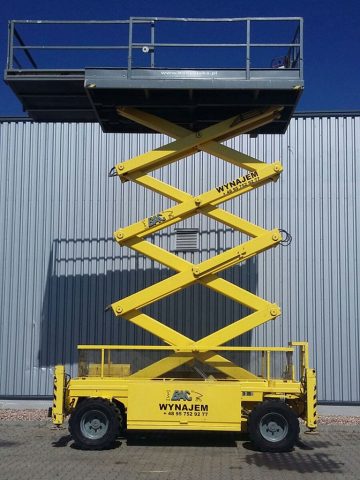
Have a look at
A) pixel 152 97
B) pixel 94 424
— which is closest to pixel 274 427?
pixel 94 424

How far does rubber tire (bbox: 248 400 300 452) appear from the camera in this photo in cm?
1123

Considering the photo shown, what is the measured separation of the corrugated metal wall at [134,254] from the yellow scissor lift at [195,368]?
3029 mm

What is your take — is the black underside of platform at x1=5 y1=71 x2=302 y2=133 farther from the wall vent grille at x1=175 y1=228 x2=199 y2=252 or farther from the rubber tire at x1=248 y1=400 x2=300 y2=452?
the rubber tire at x1=248 y1=400 x2=300 y2=452

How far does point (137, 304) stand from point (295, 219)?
5.27m

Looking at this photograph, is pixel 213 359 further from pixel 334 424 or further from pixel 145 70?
Result: pixel 145 70

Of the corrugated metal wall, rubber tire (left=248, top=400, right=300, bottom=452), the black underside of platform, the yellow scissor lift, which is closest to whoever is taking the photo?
rubber tire (left=248, top=400, right=300, bottom=452)

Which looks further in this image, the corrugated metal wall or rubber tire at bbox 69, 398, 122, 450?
the corrugated metal wall

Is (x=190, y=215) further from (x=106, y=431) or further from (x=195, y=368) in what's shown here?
(x=106, y=431)

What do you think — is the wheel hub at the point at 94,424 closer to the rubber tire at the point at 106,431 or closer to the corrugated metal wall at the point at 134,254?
the rubber tire at the point at 106,431

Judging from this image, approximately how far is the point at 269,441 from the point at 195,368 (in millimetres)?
1849

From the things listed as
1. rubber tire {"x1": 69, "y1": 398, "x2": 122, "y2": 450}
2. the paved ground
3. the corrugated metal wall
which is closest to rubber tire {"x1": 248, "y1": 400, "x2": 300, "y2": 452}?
the paved ground

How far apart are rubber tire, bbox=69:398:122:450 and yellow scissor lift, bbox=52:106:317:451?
17 mm

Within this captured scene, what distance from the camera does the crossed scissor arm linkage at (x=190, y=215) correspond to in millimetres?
12156

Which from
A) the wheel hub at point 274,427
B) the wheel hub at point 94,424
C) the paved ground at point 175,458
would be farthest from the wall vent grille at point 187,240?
the wheel hub at point 274,427
